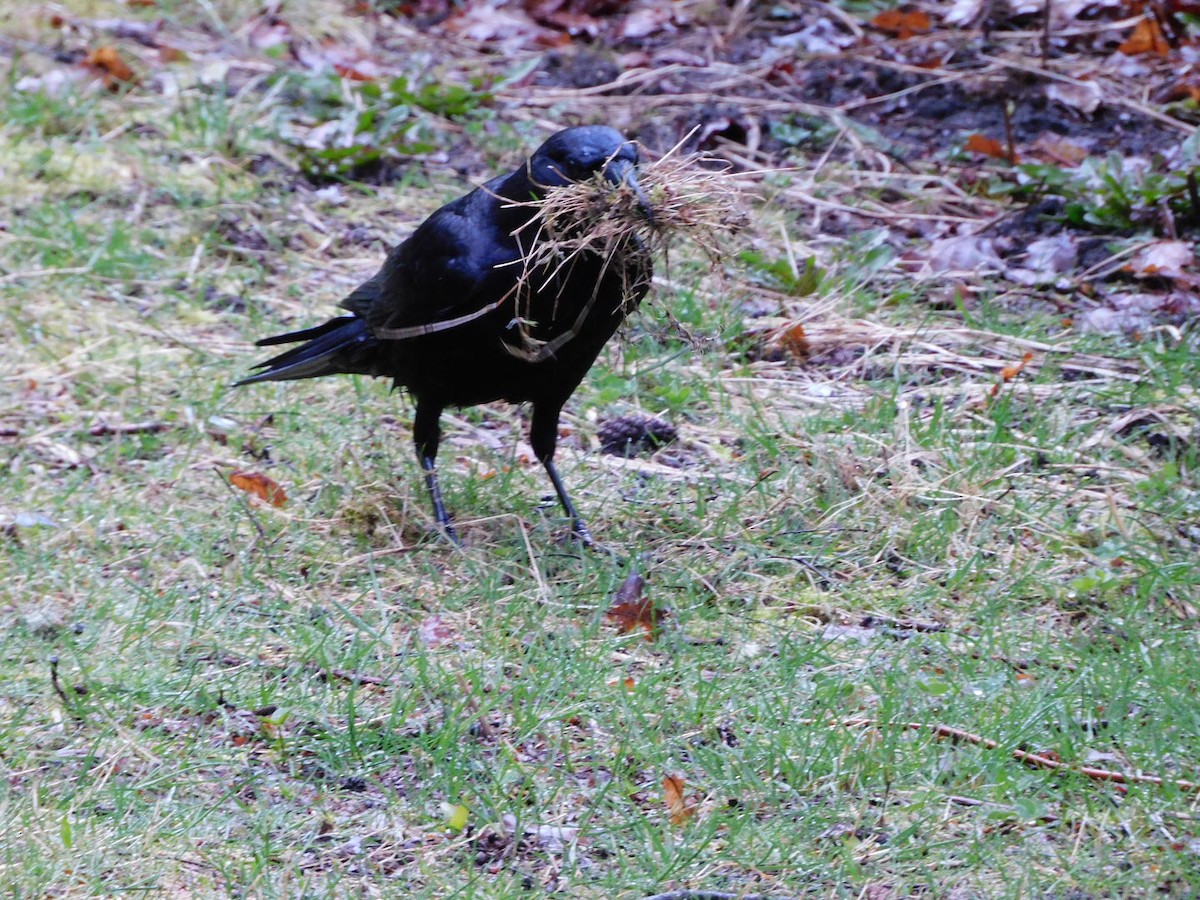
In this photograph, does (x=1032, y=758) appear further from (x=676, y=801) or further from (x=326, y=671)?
(x=326, y=671)

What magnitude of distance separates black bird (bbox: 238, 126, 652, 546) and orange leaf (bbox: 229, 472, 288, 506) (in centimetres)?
43

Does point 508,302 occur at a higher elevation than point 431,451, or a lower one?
higher

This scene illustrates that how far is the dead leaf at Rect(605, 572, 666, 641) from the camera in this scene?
3.14 metres

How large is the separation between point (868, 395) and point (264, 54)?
4347 millimetres

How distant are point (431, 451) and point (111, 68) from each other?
4016 mm

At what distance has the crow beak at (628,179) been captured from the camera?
9.94 ft

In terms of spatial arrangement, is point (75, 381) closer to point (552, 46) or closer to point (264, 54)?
point (264, 54)

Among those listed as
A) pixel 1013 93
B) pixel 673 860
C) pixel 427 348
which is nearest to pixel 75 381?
pixel 427 348

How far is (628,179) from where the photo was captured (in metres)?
3.05

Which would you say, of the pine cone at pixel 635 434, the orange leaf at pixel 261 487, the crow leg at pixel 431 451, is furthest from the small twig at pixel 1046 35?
the orange leaf at pixel 261 487

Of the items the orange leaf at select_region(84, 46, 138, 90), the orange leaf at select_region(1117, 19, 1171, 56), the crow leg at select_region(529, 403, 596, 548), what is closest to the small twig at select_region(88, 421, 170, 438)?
the crow leg at select_region(529, 403, 596, 548)

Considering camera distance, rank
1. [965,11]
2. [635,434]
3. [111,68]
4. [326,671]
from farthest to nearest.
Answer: [111,68] → [965,11] → [635,434] → [326,671]

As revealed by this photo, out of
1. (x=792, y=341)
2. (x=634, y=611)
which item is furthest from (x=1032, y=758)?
(x=792, y=341)

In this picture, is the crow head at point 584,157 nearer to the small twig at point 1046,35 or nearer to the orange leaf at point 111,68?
the small twig at point 1046,35
